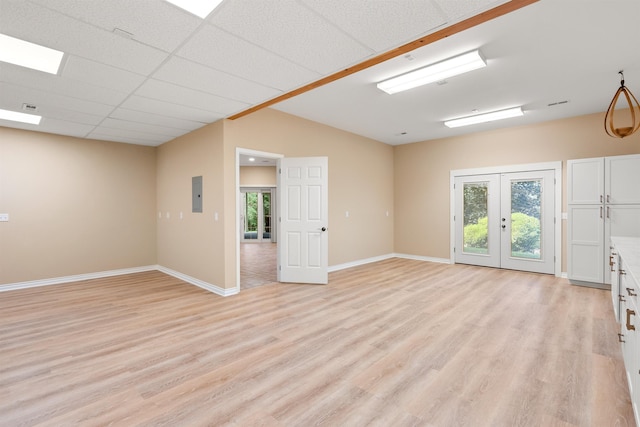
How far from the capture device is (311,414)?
189 centimetres

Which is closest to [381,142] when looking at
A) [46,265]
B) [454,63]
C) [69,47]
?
[454,63]

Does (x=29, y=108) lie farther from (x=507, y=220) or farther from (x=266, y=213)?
(x=507, y=220)

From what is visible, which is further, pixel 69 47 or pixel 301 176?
pixel 301 176

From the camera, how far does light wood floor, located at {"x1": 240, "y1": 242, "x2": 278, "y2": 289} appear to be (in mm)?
5289

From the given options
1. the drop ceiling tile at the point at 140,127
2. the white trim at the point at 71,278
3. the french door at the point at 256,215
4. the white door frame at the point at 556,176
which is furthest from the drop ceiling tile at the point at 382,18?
the french door at the point at 256,215

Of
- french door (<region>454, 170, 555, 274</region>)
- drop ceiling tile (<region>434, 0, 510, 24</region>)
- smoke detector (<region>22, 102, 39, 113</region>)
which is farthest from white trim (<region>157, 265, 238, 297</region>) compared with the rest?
french door (<region>454, 170, 555, 274</region>)

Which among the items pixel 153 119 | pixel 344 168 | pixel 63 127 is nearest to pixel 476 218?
pixel 344 168

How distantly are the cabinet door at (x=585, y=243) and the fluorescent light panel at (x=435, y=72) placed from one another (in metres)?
3.42

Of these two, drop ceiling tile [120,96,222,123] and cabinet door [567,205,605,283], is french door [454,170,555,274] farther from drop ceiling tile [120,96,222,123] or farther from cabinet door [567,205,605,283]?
drop ceiling tile [120,96,222,123]

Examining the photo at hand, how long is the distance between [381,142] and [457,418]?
634 cm

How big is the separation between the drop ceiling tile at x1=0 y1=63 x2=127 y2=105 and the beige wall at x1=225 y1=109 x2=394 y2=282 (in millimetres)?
1485

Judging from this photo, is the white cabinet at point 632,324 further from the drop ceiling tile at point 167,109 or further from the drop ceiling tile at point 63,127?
the drop ceiling tile at point 63,127

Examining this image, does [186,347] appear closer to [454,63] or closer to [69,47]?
[69,47]

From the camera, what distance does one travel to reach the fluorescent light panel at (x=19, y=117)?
4.03 meters
